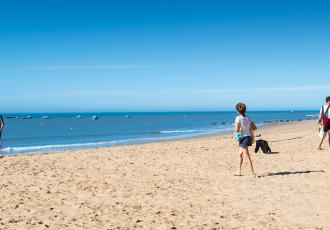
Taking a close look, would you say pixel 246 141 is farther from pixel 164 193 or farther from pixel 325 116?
pixel 325 116

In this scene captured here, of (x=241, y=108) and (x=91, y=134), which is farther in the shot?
(x=91, y=134)

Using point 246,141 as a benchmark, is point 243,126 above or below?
above

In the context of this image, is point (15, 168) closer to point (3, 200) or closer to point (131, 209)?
point (3, 200)

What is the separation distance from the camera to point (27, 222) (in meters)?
7.03

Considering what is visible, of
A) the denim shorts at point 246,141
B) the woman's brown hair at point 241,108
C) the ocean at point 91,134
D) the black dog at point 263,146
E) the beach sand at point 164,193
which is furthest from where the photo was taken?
the ocean at point 91,134

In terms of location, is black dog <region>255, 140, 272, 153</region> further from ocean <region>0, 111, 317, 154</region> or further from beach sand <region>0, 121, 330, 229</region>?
ocean <region>0, 111, 317, 154</region>

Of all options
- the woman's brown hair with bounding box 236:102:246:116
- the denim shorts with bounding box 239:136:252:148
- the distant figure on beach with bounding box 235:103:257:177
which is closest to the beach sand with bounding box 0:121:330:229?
the denim shorts with bounding box 239:136:252:148

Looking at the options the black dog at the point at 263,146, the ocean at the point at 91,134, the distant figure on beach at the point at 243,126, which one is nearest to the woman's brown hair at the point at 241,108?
the distant figure on beach at the point at 243,126

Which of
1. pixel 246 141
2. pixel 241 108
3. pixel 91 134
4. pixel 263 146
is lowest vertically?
pixel 91 134

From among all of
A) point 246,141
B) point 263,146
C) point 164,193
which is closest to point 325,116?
point 263,146

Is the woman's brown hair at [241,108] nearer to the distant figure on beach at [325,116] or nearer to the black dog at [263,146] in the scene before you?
the black dog at [263,146]

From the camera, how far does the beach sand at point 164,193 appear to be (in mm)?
7117

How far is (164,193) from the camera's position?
30.5 feet

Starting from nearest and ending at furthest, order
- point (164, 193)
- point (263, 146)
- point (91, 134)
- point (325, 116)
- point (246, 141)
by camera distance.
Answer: point (164, 193) → point (246, 141) → point (325, 116) → point (263, 146) → point (91, 134)
